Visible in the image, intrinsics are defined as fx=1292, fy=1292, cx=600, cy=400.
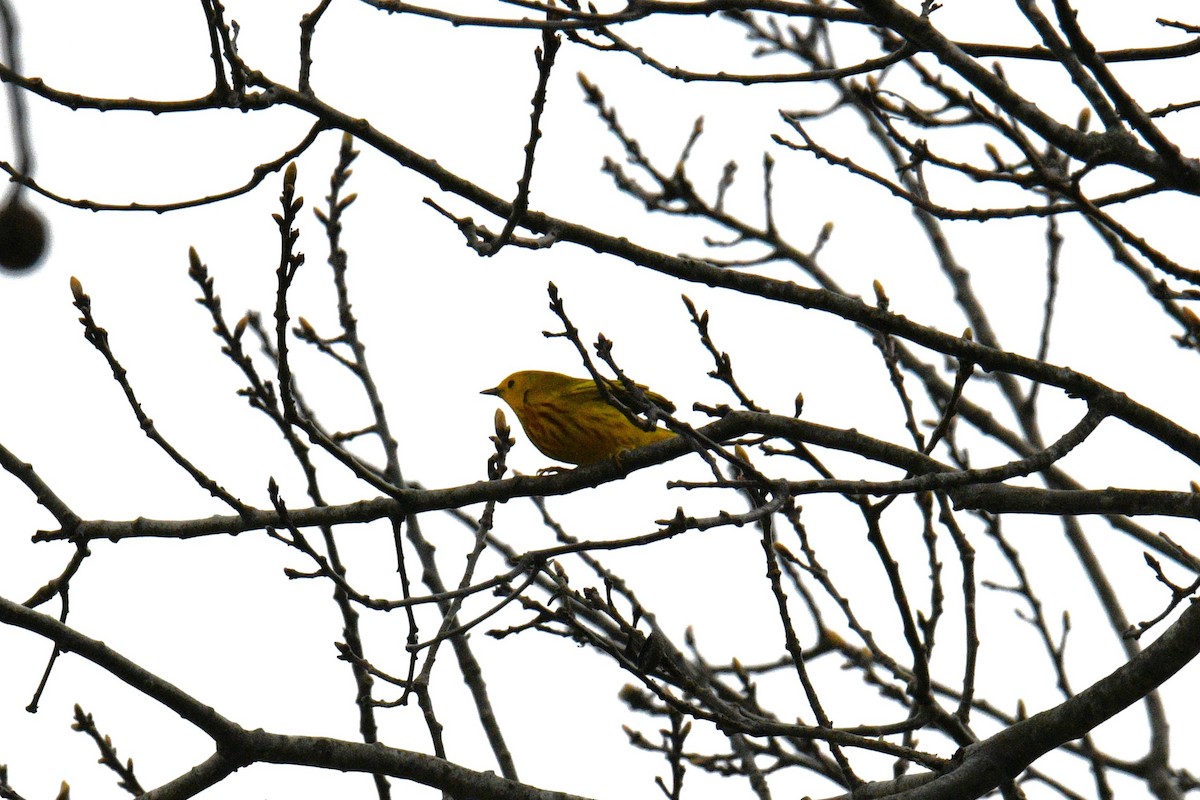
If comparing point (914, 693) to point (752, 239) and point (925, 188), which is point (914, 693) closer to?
point (925, 188)

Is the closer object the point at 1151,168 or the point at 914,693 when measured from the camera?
the point at 1151,168

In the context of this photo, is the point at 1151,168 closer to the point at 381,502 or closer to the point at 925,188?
the point at 925,188

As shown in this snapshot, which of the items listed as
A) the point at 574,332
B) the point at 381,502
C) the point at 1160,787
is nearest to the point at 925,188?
the point at 574,332

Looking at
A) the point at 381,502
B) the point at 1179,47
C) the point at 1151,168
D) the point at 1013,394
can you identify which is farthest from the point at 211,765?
the point at 1013,394

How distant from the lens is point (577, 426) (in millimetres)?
6004

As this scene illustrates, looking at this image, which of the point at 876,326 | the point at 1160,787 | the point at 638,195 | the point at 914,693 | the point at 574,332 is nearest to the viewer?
the point at 574,332

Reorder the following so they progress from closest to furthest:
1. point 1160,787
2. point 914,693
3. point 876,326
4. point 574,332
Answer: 1. point 574,332
2. point 876,326
3. point 914,693
4. point 1160,787

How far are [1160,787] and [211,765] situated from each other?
4491 mm

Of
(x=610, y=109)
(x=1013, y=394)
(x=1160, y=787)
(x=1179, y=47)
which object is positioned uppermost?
(x=610, y=109)

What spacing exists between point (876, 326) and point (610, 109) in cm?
394

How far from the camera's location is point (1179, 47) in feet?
11.3

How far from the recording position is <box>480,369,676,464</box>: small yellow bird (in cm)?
596

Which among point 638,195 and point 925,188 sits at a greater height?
point 638,195

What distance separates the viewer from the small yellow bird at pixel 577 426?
5.96 m
